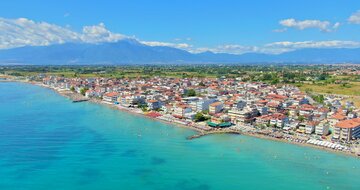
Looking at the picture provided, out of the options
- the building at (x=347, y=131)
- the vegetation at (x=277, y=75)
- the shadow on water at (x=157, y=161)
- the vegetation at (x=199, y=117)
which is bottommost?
the shadow on water at (x=157, y=161)

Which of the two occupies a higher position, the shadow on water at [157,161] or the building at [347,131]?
the building at [347,131]

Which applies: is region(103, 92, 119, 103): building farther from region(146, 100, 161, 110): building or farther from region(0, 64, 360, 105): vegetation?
region(0, 64, 360, 105): vegetation

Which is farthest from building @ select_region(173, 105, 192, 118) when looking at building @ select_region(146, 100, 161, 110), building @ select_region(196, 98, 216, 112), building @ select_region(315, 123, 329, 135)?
building @ select_region(315, 123, 329, 135)

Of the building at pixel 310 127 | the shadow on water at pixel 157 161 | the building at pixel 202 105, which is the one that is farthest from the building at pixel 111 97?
the building at pixel 310 127

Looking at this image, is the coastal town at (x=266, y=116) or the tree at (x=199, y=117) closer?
the coastal town at (x=266, y=116)

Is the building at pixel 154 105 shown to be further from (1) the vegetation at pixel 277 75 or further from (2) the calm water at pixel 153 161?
(1) the vegetation at pixel 277 75

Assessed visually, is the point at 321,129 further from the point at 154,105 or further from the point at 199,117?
the point at 154,105
